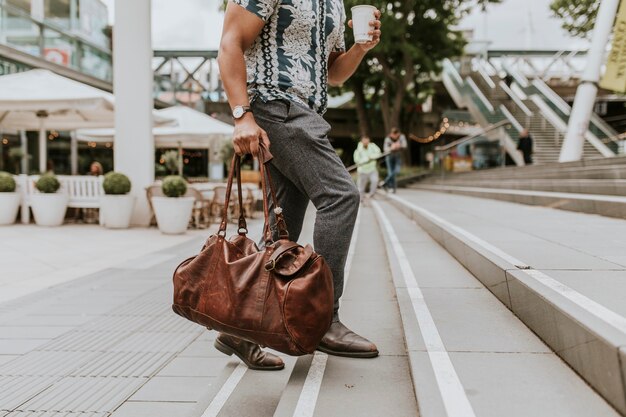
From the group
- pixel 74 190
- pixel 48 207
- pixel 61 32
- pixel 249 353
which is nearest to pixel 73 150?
pixel 61 32

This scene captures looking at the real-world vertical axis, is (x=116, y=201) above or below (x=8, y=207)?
above

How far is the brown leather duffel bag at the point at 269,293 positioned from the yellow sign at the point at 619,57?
12505mm

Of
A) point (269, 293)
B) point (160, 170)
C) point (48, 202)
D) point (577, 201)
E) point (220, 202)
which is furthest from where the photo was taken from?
point (160, 170)

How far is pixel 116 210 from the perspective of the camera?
31.2 ft

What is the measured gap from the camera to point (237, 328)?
6.81 feet

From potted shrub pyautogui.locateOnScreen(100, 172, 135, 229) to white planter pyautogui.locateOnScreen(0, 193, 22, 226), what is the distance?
66.4 inches

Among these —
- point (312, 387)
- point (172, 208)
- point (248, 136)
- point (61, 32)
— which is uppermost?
point (61, 32)

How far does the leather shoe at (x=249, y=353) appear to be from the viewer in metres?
2.49

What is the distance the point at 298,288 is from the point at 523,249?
221 centimetres

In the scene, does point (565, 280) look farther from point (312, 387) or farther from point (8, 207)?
point (8, 207)

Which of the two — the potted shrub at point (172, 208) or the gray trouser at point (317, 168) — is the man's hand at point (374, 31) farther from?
the potted shrub at point (172, 208)

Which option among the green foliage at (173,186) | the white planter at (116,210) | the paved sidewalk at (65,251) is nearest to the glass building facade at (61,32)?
the white planter at (116,210)

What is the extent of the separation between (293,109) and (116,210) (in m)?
7.91

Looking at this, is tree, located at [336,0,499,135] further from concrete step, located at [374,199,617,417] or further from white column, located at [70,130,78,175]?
concrete step, located at [374,199,617,417]
